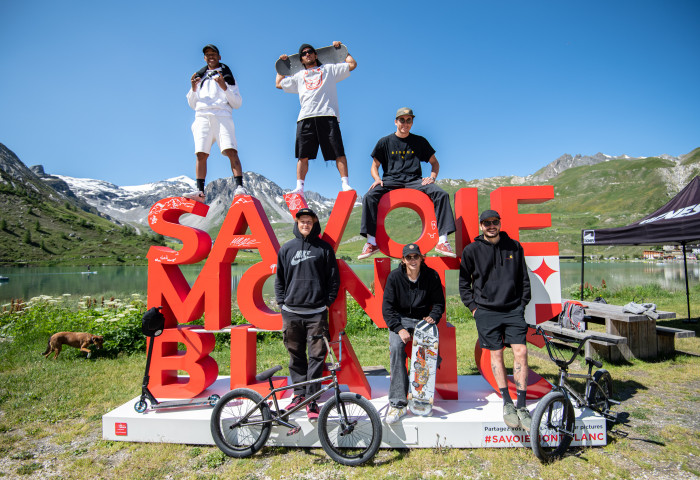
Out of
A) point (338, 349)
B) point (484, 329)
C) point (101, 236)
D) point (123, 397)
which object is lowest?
point (123, 397)

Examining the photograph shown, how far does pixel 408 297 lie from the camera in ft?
15.6

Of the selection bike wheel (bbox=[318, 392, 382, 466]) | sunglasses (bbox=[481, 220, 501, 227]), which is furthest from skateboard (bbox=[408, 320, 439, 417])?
sunglasses (bbox=[481, 220, 501, 227])

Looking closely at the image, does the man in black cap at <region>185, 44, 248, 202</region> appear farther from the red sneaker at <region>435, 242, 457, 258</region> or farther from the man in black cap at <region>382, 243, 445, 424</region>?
the red sneaker at <region>435, 242, 457, 258</region>

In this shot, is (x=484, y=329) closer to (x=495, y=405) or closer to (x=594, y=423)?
(x=495, y=405)

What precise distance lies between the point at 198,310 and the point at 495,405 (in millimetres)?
4630

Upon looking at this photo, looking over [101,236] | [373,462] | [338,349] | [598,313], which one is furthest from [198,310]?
[101,236]

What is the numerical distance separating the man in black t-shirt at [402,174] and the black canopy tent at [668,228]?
562 cm

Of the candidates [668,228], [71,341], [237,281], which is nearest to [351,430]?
[71,341]

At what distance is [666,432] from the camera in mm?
4652

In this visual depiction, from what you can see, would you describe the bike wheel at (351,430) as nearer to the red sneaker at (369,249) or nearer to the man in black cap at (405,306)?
the man in black cap at (405,306)

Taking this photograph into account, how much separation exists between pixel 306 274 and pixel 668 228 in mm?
9549

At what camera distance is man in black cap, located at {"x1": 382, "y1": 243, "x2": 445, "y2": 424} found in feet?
15.1

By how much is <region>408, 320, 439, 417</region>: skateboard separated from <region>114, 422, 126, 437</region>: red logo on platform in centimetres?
386

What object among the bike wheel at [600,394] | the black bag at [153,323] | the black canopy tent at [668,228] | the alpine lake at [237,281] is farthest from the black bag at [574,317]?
the alpine lake at [237,281]
